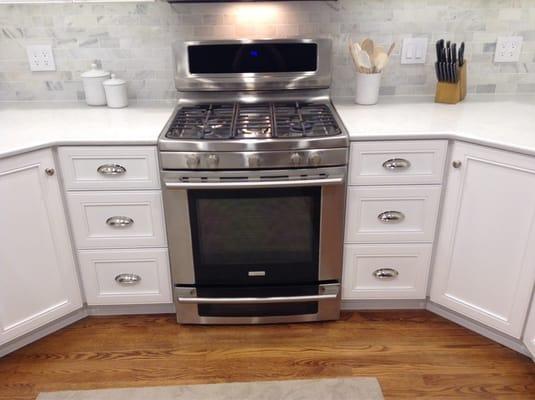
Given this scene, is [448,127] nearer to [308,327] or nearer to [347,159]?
[347,159]

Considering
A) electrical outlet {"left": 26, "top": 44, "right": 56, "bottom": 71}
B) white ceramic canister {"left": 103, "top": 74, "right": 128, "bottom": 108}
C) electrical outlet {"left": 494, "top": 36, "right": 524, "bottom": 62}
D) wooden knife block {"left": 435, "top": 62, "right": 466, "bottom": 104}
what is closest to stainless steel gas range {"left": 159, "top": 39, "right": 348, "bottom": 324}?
white ceramic canister {"left": 103, "top": 74, "right": 128, "bottom": 108}

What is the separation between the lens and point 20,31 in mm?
2164

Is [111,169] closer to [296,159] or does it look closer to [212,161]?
[212,161]

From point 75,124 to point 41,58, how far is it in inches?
20.4

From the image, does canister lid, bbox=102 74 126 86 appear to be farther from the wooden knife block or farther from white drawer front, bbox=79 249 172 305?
the wooden knife block

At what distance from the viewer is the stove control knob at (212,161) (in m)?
1.72

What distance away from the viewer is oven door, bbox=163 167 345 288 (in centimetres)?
177

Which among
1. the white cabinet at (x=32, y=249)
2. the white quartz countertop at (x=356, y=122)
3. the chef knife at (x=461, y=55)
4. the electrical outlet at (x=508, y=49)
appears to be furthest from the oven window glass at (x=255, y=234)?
the electrical outlet at (x=508, y=49)

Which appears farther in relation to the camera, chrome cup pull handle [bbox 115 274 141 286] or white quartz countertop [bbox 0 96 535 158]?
chrome cup pull handle [bbox 115 274 141 286]

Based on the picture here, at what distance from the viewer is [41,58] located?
2.21 meters

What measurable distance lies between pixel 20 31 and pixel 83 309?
1330 mm

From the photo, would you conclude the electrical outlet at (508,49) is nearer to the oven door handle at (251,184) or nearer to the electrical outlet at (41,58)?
the oven door handle at (251,184)

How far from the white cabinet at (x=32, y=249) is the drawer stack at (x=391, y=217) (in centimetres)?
118

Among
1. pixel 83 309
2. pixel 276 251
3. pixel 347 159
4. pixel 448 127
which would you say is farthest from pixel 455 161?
pixel 83 309
